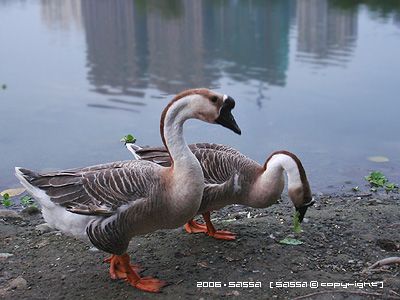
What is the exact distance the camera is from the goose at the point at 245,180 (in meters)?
4.10

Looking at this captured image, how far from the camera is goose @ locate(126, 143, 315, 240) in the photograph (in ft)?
13.4

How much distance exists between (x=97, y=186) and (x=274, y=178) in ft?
5.18

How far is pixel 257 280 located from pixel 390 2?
2504 centimetres

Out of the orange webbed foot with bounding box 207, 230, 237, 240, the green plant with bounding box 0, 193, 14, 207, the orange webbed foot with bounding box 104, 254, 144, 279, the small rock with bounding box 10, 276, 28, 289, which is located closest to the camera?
the small rock with bounding box 10, 276, 28, 289

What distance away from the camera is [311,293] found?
3.27m

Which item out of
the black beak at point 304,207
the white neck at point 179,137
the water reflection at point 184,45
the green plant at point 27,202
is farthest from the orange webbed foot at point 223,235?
the water reflection at point 184,45

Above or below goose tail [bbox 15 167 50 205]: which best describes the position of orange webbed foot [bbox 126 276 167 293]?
below

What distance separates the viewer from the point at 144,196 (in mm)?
3443

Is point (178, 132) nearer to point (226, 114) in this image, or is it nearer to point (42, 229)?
point (226, 114)

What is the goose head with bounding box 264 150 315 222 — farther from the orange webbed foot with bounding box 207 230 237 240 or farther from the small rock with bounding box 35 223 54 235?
the small rock with bounding box 35 223 54 235

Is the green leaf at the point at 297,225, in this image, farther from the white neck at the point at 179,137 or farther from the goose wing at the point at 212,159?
the white neck at the point at 179,137

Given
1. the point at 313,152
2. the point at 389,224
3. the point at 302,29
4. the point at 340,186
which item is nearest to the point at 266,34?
the point at 302,29

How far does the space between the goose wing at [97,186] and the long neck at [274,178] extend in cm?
108

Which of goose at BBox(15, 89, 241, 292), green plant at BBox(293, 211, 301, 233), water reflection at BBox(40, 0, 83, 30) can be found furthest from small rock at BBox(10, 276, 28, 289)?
water reflection at BBox(40, 0, 83, 30)
